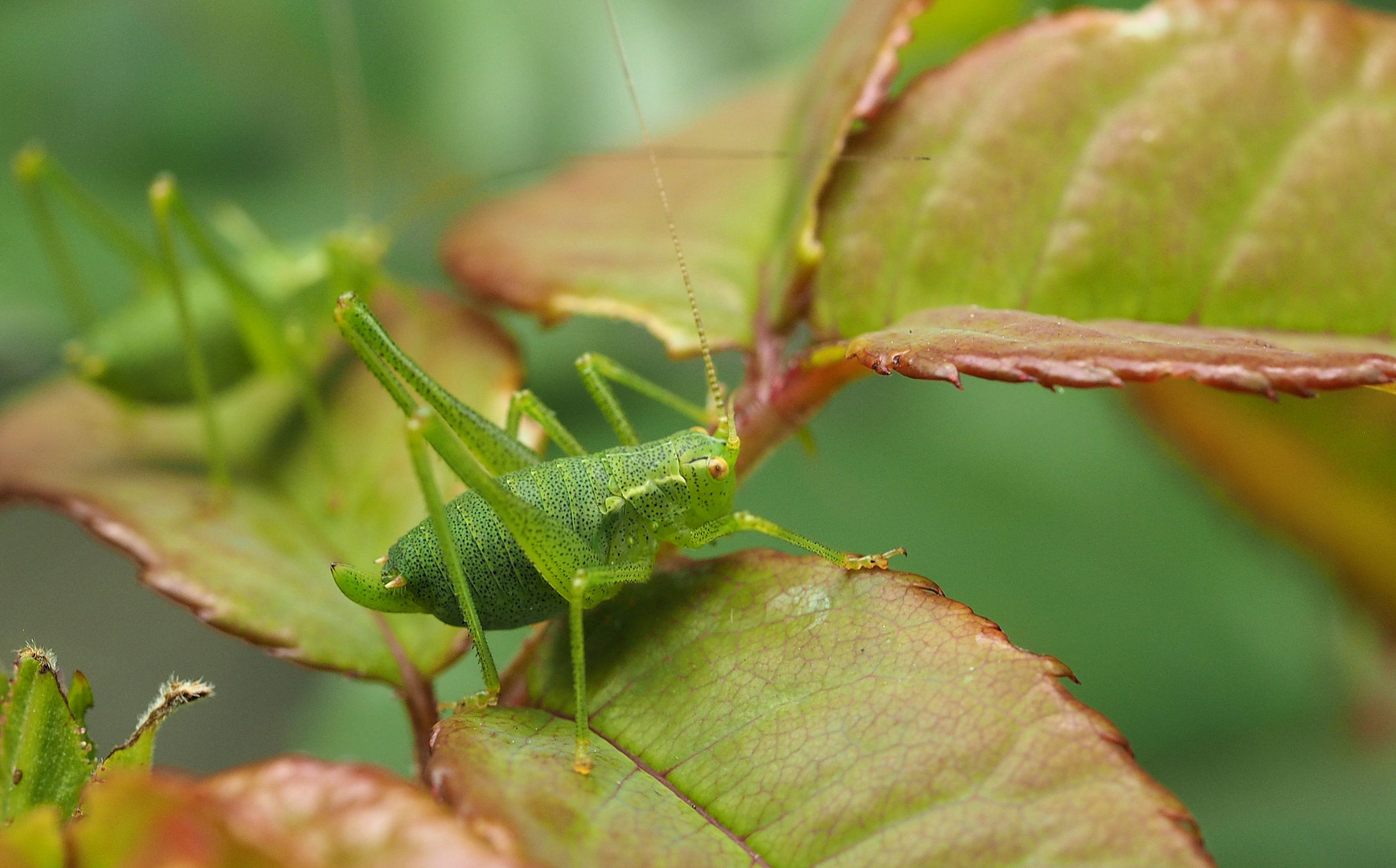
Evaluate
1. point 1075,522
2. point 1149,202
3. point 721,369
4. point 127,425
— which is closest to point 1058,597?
point 1075,522

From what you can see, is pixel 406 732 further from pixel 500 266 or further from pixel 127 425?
pixel 500 266

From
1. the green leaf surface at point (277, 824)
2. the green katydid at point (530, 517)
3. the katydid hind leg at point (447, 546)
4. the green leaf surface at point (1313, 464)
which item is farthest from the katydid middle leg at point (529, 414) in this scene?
the green leaf surface at point (1313, 464)

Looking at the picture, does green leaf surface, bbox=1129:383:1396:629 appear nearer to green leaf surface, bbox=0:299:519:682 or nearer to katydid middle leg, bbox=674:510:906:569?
katydid middle leg, bbox=674:510:906:569

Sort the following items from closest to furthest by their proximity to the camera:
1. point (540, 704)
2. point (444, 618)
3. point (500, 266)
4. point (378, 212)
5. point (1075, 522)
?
point (540, 704)
point (444, 618)
point (500, 266)
point (1075, 522)
point (378, 212)

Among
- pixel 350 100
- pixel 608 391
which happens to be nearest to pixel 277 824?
pixel 608 391

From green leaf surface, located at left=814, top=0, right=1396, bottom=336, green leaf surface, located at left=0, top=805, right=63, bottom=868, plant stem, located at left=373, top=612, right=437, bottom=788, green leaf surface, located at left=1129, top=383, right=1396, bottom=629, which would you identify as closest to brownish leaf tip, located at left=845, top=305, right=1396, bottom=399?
green leaf surface, located at left=814, top=0, right=1396, bottom=336

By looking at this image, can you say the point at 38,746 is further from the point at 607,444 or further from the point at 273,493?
the point at 607,444
